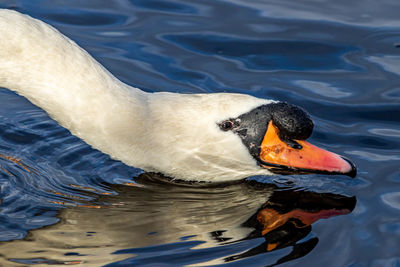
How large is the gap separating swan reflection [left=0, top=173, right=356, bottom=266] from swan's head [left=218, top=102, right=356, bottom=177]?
418mm

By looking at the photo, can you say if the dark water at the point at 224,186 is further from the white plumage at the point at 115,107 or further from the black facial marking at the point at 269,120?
the black facial marking at the point at 269,120

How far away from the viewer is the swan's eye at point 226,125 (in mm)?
6441

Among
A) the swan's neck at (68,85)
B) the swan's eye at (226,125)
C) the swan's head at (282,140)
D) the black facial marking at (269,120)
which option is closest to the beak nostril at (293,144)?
the swan's head at (282,140)

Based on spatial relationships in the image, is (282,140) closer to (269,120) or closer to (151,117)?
(269,120)

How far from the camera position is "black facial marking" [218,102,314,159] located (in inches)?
254

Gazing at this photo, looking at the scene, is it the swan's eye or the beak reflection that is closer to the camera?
the beak reflection

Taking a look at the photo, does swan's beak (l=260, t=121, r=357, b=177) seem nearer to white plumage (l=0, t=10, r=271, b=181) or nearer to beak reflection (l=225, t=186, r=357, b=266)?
white plumage (l=0, t=10, r=271, b=181)

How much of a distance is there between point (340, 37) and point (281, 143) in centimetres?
420

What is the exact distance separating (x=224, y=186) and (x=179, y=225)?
0.81m

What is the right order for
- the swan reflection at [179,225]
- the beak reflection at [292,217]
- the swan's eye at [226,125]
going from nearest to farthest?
the swan reflection at [179,225] → the beak reflection at [292,217] → the swan's eye at [226,125]

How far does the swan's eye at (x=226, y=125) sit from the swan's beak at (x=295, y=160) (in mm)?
314

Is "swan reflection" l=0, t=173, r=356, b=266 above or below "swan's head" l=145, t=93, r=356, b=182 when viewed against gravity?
below

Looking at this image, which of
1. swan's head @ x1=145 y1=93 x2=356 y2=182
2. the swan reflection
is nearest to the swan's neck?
swan's head @ x1=145 y1=93 x2=356 y2=182

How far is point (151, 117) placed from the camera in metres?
6.46
